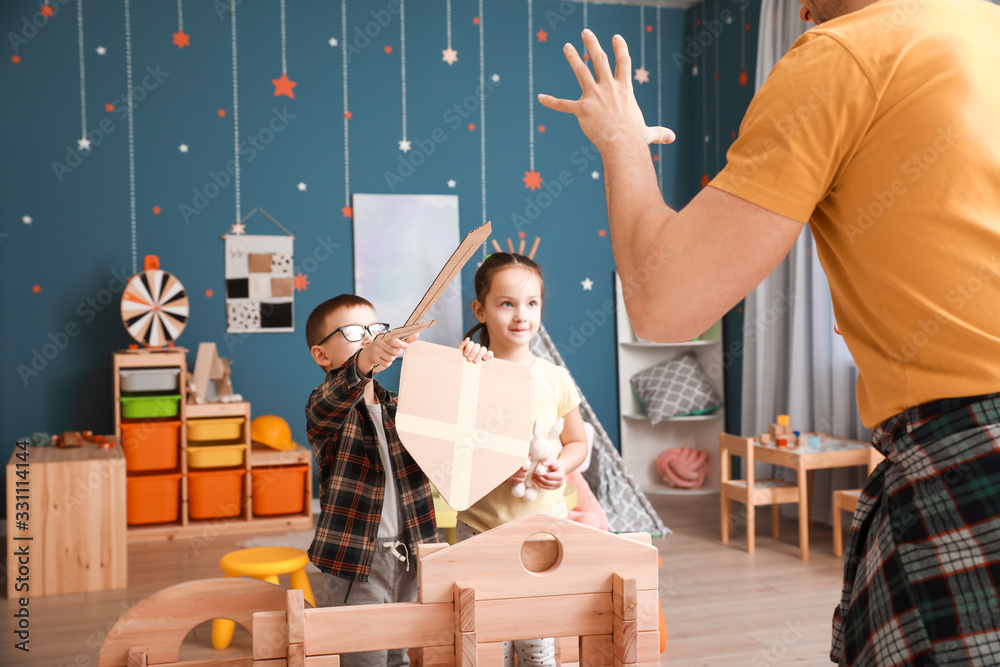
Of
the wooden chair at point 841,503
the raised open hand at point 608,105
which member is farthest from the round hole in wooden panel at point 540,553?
the wooden chair at point 841,503

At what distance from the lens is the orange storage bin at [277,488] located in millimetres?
3713

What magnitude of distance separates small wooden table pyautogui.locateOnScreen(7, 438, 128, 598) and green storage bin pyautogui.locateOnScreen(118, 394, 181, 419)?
60 centimetres

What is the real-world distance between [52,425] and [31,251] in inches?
32.3

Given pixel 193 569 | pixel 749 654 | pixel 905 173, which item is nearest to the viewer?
pixel 905 173

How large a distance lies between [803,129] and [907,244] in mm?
121

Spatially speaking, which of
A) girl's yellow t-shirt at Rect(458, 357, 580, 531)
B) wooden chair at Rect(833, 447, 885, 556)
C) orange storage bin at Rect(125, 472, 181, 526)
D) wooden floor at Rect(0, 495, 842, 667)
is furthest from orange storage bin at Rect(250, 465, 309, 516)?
wooden chair at Rect(833, 447, 885, 556)

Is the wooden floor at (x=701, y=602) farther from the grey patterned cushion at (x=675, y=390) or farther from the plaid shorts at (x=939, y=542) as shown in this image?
the plaid shorts at (x=939, y=542)

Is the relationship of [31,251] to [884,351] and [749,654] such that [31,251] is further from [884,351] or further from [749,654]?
[884,351]

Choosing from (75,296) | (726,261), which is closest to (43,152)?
(75,296)

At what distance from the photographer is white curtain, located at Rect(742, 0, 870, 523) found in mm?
3539

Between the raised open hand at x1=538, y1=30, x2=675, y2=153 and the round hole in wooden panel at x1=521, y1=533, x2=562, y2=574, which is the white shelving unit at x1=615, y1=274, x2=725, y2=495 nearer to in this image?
the round hole in wooden panel at x1=521, y1=533, x2=562, y2=574

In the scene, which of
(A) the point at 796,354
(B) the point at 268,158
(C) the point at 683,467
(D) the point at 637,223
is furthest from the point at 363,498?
(C) the point at 683,467

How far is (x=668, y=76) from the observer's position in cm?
471

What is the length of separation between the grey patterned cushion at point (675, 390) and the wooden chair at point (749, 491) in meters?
0.79
